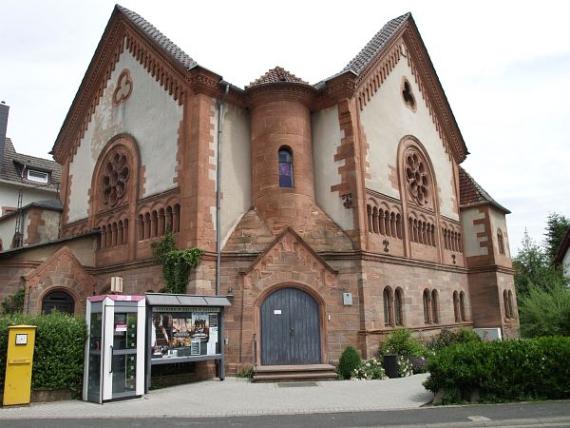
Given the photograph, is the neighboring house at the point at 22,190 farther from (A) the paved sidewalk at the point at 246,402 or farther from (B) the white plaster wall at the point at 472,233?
(B) the white plaster wall at the point at 472,233

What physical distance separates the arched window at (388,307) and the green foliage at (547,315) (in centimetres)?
484

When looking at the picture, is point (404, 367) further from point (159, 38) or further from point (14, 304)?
point (159, 38)

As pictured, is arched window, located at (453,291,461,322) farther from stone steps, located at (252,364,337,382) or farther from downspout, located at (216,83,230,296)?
downspout, located at (216,83,230,296)

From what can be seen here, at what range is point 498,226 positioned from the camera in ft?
91.1

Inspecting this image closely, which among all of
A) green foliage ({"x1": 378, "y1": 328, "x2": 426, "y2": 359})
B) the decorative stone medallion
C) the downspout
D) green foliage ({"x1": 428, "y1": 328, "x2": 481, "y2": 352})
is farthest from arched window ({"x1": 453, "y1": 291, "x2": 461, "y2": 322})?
the decorative stone medallion

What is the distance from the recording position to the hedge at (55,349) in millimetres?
11977

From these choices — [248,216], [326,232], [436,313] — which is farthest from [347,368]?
[436,313]

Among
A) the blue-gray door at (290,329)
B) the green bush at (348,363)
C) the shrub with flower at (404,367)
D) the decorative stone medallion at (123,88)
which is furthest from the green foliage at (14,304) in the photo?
the shrub with flower at (404,367)

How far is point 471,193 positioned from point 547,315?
12930mm

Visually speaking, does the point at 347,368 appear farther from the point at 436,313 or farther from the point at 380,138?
the point at 380,138

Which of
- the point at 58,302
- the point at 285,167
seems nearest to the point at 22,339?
the point at 58,302

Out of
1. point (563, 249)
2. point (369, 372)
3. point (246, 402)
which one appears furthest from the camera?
point (563, 249)

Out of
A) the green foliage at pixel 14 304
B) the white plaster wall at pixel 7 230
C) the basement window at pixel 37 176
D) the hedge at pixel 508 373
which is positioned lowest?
the hedge at pixel 508 373

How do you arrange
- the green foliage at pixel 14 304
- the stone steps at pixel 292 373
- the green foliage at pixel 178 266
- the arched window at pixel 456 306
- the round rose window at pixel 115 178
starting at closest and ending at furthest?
1. the stone steps at pixel 292 373
2. the green foliage at pixel 178 266
3. the green foliage at pixel 14 304
4. the round rose window at pixel 115 178
5. the arched window at pixel 456 306
